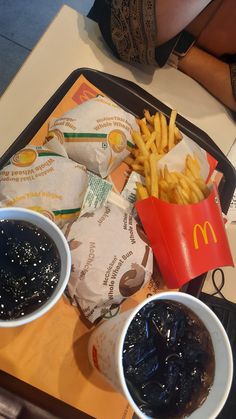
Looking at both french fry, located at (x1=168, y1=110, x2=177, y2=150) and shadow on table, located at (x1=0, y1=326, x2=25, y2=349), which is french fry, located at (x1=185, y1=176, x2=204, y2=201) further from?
shadow on table, located at (x1=0, y1=326, x2=25, y2=349)

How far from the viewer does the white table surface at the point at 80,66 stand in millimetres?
1168

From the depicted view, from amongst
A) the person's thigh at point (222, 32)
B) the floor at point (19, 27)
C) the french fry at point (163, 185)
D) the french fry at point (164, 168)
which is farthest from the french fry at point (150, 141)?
the floor at point (19, 27)

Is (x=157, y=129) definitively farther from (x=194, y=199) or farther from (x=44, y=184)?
(x=44, y=184)

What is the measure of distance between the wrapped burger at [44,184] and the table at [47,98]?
0.16 m

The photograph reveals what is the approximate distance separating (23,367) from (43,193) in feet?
1.14

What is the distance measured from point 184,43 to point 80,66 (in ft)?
1.13

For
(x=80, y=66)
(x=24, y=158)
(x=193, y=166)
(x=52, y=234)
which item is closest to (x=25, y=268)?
(x=52, y=234)

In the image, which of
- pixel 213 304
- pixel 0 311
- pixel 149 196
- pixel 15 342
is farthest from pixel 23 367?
pixel 213 304

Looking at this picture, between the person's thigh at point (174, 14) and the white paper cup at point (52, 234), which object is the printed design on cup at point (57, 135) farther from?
the person's thigh at point (174, 14)

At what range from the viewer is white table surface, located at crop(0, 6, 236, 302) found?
1.17 metres

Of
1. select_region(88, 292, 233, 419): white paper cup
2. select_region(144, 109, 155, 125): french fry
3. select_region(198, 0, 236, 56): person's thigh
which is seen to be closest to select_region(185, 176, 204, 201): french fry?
select_region(144, 109, 155, 125): french fry

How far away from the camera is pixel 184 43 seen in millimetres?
1383

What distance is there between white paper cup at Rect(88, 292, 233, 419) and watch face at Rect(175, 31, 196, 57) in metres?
0.85

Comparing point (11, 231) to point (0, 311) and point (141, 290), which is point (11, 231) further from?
point (141, 290)
